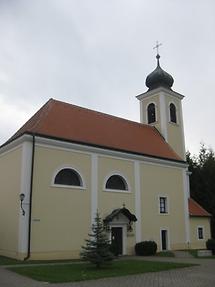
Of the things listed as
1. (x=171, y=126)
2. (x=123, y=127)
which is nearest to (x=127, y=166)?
(x=123, y=127)

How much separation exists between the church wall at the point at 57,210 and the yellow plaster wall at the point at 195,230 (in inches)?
460

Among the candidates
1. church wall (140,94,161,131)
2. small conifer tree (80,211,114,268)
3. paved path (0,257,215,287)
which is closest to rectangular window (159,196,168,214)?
church wall (140,94,161,131)

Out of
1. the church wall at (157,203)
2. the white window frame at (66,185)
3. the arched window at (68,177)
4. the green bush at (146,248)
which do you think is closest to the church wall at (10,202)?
the white window frame at (66,185)

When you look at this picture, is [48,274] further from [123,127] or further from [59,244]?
[123,127]

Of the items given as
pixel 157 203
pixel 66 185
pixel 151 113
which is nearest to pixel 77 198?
pixel 66 185

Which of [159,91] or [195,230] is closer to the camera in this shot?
[195,230]

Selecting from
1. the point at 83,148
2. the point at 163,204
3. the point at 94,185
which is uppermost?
the point at 83,148

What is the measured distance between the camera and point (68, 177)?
2361cm

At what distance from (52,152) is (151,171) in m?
9.03

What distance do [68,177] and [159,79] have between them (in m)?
16.5

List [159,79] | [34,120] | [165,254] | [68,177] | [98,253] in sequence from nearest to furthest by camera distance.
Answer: [98,253] → [68,177] → [34,120] → [165,254] → [159,79]

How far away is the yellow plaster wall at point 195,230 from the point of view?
3147cm

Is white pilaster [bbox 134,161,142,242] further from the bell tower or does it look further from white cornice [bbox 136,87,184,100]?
white cornice [bbox 136,87,184,100]

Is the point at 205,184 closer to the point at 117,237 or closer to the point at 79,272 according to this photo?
the point at 117,237
